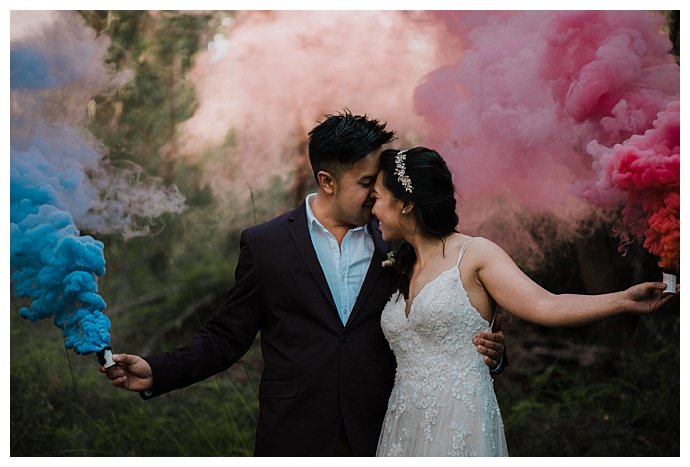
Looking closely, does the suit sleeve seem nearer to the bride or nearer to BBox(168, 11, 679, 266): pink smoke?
the bride

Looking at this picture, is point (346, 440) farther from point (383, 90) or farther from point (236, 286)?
point (383, 90)

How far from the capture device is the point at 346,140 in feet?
11.4

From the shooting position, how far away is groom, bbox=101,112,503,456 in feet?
11.2

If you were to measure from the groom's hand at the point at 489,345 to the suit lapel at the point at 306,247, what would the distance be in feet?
1.78

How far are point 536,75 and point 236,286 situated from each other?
213 cm

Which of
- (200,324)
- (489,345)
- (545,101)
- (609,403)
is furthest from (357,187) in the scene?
(609,403)

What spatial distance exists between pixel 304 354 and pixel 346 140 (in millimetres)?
810

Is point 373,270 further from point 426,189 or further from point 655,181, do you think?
point 655,181

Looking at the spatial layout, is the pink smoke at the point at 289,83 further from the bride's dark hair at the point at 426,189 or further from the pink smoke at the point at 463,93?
the bride's dark hair at the point at 426,189

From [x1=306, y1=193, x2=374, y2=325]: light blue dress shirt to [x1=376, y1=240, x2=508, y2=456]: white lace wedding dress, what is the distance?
0.24 m

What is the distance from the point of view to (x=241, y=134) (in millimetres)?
5523

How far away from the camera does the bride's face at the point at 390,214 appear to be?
337 cm

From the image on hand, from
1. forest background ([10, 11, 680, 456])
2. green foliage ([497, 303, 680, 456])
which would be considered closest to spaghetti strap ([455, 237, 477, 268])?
forest background ([10, 11, 680, 456])
